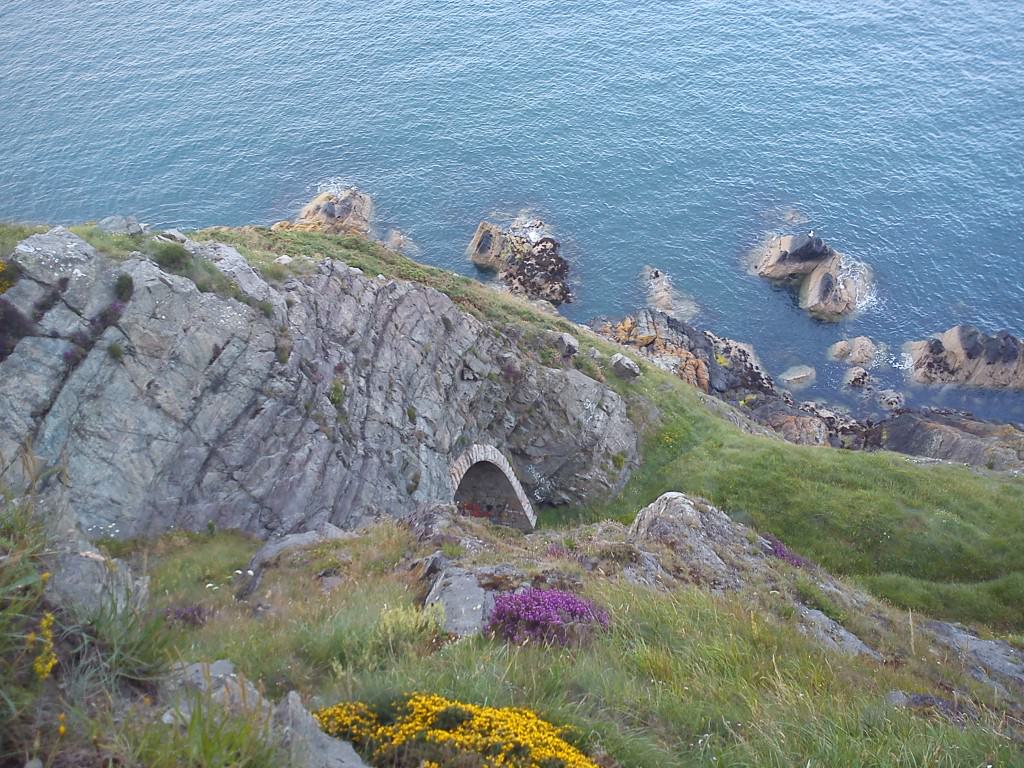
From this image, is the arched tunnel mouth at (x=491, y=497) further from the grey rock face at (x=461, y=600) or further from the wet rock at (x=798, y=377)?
the wet rock at (x=798, y=377)

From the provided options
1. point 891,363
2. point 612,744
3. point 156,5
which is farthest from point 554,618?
point 156,5

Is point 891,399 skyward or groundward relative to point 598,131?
groundward

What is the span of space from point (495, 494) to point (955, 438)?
3130cm

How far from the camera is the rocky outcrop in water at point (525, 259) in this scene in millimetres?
62781

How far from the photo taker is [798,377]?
57.4m

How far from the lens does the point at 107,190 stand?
224 ft

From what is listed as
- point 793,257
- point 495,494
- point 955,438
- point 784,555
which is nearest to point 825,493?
point 784,555

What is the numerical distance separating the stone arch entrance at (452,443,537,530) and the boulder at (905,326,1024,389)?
38.4m

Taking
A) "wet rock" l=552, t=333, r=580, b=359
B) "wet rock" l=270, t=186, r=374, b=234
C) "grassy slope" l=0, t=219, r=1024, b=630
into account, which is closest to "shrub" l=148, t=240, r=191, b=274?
"grassy slope" l=0, t=219, r=1024, b=630

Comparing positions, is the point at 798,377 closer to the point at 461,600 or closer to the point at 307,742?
the point at 461,600

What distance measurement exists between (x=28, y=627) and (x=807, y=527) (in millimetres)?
33141

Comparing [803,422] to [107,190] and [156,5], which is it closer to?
[107,190]

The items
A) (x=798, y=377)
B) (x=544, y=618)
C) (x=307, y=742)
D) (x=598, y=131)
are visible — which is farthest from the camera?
(x=598, y=131)

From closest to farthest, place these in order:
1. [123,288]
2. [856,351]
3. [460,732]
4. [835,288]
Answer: [460,732] < [123,288] < [856,351] < [835,288]
